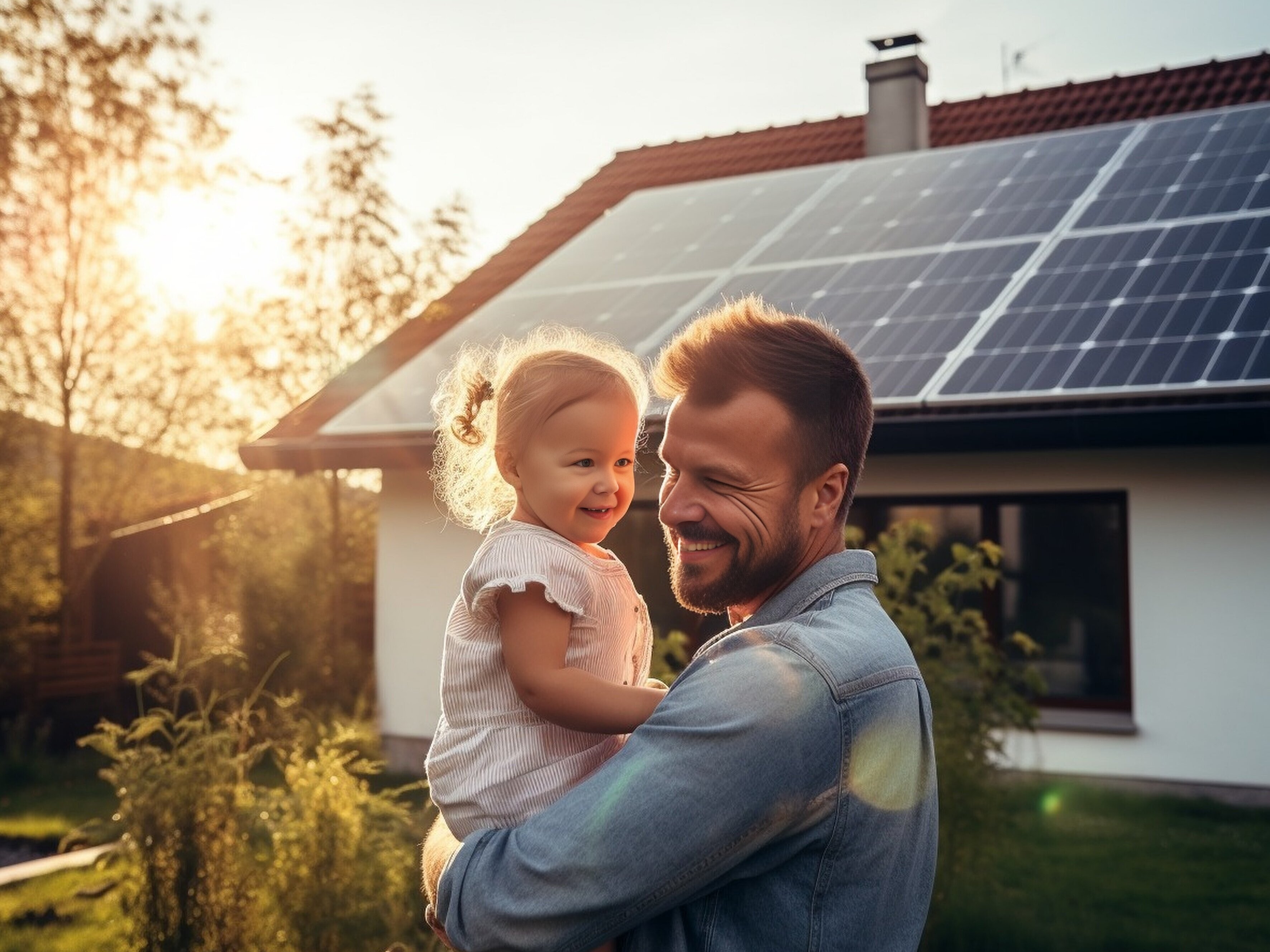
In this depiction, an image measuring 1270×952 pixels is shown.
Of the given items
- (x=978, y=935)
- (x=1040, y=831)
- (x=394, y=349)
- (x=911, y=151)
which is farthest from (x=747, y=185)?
(x=978, y=935)

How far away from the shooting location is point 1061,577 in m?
9.42

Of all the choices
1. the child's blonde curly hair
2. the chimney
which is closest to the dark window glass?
the chimney

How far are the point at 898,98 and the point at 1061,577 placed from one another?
7.06m

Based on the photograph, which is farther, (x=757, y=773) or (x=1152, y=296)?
(x=1152, y=296)

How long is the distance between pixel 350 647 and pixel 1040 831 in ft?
21.9

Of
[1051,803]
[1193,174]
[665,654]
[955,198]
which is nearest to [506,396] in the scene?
[665,654]

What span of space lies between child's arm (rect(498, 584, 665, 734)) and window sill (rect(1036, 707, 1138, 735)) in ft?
23.2

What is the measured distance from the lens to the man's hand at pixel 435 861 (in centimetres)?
197

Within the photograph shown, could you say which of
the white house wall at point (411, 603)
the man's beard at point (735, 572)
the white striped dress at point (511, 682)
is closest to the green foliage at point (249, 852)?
the white striped dress at point (511, 682)

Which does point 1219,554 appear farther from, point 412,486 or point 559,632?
point 559,632

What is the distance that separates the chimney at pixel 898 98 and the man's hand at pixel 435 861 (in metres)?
13.4

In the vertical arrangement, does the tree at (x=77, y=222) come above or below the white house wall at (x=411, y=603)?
above

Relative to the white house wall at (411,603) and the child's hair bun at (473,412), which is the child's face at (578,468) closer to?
the child's hair bun at (473,412)

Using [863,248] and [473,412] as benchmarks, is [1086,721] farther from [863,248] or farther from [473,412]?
[473,412]
